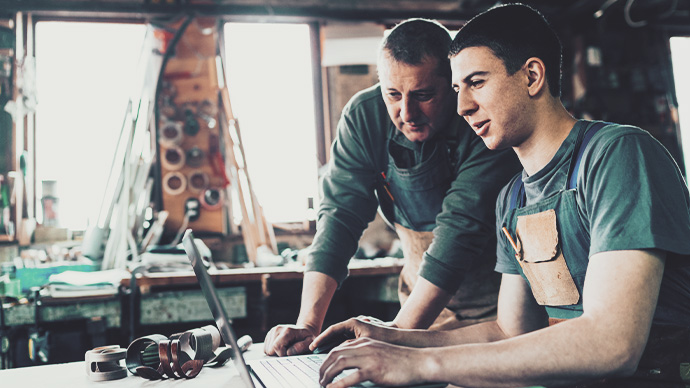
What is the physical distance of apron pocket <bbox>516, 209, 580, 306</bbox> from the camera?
3.80 feet

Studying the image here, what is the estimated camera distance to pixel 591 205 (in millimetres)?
1036

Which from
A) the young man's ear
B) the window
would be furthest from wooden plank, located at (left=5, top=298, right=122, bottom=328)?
the young man's ear

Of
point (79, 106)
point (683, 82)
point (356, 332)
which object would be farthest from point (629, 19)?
point (356, 332)

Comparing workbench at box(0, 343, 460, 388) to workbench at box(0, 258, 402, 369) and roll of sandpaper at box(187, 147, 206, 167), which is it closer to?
workbench at box(0, 258, 402, 369)

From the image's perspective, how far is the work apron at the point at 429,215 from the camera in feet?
5.68

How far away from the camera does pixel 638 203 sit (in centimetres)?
95

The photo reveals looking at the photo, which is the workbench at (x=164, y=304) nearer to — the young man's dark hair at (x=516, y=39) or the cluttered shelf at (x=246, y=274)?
the cluttered shelf at (x=246, y=274)

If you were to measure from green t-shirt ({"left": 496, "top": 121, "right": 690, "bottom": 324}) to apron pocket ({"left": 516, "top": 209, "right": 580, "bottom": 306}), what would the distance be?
0.09 metres

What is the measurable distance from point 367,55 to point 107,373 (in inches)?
144

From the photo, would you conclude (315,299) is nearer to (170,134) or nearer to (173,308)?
(173,308)

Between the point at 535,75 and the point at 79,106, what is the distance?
369cm

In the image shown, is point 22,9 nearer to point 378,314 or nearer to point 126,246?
point 126,246

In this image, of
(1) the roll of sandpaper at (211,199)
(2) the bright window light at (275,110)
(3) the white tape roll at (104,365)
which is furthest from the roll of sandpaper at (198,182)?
(3) the white tape roll at (104,365)

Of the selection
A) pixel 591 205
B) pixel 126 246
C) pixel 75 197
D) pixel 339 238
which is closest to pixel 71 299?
pixel 126 246
